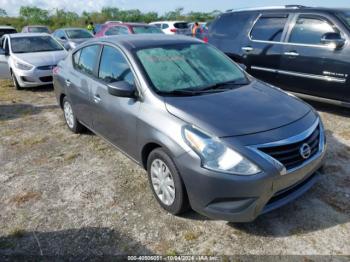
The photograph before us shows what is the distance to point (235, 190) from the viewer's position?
2.58 metres

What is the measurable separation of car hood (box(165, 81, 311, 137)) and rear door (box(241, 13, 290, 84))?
293cm

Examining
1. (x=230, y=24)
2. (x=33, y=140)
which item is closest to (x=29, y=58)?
(x=33, y=140)

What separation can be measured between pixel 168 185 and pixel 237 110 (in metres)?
0.95

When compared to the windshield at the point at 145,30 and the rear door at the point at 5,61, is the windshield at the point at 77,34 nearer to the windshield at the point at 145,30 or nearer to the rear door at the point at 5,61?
the windshield at the point at 145,30

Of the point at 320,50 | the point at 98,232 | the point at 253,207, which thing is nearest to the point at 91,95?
the point at 98,232

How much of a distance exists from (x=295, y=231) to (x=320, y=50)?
12.1ft

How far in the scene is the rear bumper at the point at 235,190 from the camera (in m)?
2.56

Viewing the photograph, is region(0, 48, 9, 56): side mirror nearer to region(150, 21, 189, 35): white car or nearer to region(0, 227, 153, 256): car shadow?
region(0, 227, 153, 256): car shadow

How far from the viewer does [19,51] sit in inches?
364

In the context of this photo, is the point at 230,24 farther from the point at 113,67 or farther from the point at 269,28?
the point at 113,67

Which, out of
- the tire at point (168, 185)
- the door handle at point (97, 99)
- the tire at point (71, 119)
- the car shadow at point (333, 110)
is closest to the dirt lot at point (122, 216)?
the tire at point (168, 185)

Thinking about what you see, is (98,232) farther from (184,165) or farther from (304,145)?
(304,145)

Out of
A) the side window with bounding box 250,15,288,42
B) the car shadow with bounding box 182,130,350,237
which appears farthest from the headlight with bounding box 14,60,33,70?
the car shadow with bounding box 182,130,350,237

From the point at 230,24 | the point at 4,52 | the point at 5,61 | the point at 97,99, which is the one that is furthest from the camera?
the point at 5,61
